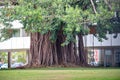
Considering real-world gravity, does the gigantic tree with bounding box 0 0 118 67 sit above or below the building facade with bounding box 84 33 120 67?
above

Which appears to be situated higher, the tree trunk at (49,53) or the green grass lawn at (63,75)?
the tree trunk at (49,53)

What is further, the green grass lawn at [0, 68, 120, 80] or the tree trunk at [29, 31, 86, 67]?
the tree trunk at [29, 31, 86, 67]

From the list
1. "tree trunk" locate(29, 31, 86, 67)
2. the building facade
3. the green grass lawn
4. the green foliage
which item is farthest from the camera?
the building facade

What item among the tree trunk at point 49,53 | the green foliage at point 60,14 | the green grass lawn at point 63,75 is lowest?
the green grass lawn at point 63,75

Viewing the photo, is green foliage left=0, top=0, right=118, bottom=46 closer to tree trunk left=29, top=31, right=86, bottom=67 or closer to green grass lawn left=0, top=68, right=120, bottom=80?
green grass lawn left=0, top=68, right=120, bottom=80

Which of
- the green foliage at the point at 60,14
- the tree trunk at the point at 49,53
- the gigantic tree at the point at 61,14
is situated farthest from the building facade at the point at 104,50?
the green foliage at the point at 60,14

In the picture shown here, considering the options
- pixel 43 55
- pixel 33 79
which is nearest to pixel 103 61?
pixel 43 55

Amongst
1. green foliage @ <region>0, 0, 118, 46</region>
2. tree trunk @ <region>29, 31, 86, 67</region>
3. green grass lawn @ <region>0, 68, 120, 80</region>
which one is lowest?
green grass lawn @ <region>0, 68, 120, 80</region>

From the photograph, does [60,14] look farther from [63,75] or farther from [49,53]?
[49,53]

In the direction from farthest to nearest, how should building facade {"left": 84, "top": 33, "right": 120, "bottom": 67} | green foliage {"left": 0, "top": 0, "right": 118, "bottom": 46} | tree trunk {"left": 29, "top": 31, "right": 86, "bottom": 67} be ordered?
building facade {"left": 84, "top": 33, "right": 120, "bottom": 67} → tree trunk {"left": 29, "top": 31, "right": 86, "bottom": 67} → green foliage {"left": 0, "top": 0, "right": 118, "bottom": 46}

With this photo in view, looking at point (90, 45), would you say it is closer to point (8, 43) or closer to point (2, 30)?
point (8, 43)

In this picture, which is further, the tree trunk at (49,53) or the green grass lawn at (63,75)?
the tree trunk at (49,53)

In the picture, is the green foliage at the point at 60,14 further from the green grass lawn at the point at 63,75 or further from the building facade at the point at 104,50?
the building facade at the point at 104,50

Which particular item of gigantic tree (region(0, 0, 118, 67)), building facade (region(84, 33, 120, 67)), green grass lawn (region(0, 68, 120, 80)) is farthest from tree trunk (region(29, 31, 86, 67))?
building facade (region(84, 33, 120, 67))
